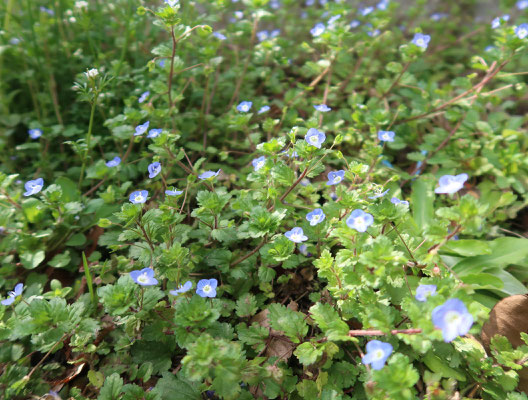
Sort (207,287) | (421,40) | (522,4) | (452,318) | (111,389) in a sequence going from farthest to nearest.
Answer: (522,4) → (421,40) → (207,287) → (111,389) → (452,318)

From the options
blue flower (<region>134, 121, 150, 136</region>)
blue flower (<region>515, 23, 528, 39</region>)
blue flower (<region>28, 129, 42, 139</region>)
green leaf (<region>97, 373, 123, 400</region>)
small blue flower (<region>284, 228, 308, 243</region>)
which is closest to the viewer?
green leaf (<region>97, 373, 123, 400</region>)

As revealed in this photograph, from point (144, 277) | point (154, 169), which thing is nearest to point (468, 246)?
point (144, 277)

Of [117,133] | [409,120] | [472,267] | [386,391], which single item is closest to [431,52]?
[409,120]

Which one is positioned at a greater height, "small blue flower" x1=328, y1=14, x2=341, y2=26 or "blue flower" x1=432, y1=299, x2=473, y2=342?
"small blue flower" x1=328, y1=14, x2=341, y2=26

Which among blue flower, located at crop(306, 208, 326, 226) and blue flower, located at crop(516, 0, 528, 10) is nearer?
blue flower, located at crop(306, 208, 326, 226)

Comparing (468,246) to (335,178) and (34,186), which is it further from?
(34,186)

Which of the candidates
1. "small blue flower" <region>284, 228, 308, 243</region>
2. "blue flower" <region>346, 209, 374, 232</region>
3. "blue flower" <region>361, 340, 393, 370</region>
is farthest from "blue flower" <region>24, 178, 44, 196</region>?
"blue flower" <region>361, 340, 393, 370</region>

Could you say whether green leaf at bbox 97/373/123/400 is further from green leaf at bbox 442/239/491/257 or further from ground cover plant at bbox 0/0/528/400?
green leaf at bbox 442/239/491/257

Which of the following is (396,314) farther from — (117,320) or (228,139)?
(228,139)
